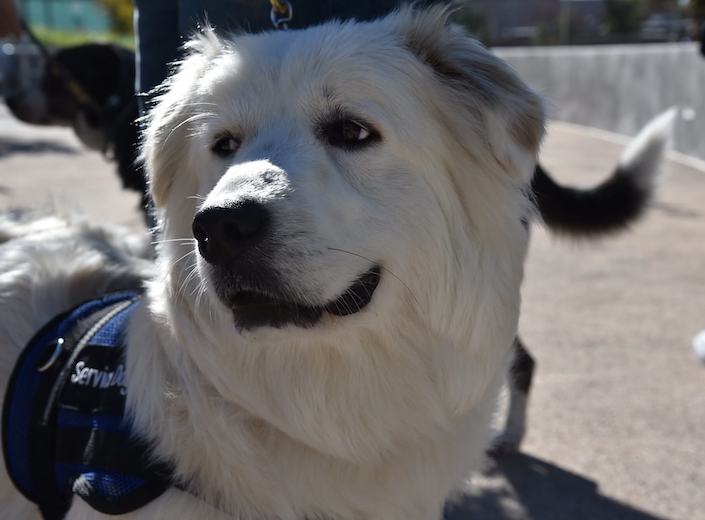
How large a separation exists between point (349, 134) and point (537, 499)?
200 centimetres

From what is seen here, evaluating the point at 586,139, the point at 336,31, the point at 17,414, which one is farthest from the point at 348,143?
the point at 586,139

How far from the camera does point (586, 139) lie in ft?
50.1

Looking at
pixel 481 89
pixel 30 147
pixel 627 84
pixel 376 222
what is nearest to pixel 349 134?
pixel 376 222

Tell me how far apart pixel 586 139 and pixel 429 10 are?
44.1 feet

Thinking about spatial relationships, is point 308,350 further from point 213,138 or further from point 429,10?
point 429,10

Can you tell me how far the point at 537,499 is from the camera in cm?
360

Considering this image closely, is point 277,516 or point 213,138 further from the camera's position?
point 213,138

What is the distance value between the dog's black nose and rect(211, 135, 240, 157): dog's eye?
493 mm

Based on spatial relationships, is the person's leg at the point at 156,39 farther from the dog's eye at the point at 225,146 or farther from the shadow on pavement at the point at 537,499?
the shadow on pavement at the point at 537,499

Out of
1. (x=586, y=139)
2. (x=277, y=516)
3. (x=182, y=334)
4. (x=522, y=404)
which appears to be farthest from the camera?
(x=586, y=139)

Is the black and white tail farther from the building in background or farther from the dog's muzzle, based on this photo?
the building in background

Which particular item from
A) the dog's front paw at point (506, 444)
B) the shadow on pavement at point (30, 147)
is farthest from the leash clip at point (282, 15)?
the shadow on pavement at point (30, 147)

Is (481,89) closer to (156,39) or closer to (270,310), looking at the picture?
(270,310)

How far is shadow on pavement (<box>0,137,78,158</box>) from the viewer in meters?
14.2
